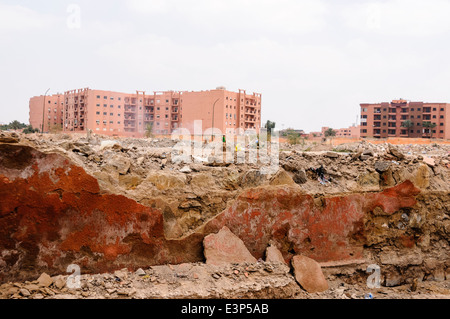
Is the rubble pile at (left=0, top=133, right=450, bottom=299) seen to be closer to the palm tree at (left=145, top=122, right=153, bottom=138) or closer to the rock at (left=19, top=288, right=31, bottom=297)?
the rock at (left=19, top=288, right=31, bottom=297)

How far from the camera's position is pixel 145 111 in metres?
52.8

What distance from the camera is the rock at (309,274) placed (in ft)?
18.2

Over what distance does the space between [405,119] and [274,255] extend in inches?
2241

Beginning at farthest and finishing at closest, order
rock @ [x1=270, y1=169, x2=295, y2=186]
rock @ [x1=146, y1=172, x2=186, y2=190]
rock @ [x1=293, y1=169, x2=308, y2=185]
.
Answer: rock @ [x1=293, y1=169, x2=308, y2=185] → rock @ [x1=270, y1=169, x2=295, y2=186] → rock @ [x1=146, y1=172, x2=186, y2=190]

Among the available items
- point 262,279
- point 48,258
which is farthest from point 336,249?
point 48,258

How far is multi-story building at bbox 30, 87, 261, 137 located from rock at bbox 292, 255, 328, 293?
124ft

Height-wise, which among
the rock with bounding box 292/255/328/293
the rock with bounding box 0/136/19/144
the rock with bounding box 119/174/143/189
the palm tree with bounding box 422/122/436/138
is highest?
the palm tree with bounding box 422/122/436/138

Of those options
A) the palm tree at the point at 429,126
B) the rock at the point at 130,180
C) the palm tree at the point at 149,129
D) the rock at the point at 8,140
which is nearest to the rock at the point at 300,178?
the rock at the point at 130,180

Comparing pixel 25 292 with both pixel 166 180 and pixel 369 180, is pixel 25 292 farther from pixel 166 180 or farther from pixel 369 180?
pixel 369 180

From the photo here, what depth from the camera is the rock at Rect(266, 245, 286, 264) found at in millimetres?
5459

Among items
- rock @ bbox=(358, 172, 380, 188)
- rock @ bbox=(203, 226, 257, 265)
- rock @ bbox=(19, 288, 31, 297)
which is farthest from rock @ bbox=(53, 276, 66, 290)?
rock @ bbox=(358, 172, 380, 188)

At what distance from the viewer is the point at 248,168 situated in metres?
6.58

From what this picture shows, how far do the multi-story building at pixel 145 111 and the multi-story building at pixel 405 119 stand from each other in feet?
59.8

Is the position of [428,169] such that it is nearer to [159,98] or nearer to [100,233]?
[100,233]
